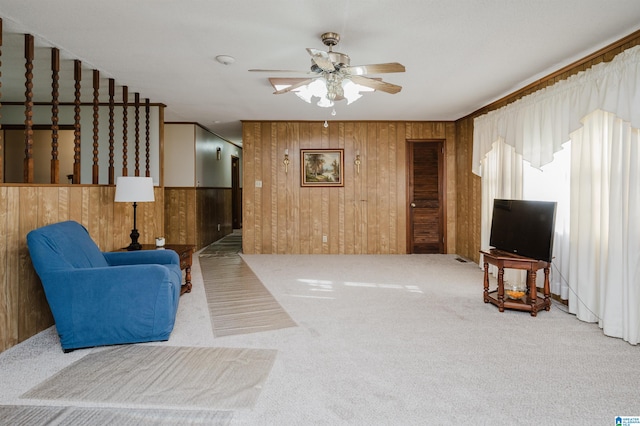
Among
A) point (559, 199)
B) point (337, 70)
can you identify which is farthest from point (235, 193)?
point (559, 199)

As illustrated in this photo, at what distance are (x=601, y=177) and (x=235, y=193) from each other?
912 cm

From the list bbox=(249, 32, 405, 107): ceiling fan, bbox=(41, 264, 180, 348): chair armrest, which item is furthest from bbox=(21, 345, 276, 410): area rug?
bbox=(249, 32, 405, 107): ceiling fan

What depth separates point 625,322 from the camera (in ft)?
9.55

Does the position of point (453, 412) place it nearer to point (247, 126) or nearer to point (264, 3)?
point (264, 3)

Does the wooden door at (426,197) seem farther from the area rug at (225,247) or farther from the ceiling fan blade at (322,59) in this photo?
the ceiling fan blade at (322,59)

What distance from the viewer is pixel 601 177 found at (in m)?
3.26

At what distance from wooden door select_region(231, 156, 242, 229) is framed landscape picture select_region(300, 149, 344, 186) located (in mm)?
4184

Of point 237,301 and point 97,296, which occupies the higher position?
point 97,296

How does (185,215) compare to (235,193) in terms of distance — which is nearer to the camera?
(185,215)

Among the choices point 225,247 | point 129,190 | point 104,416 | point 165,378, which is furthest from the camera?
point 225,247

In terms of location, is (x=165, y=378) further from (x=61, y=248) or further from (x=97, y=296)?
(x=61, y=248)

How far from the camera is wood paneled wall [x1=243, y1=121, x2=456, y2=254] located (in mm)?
6906

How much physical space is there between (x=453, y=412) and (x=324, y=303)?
2.04 meters

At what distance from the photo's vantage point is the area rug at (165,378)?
6.89ft
